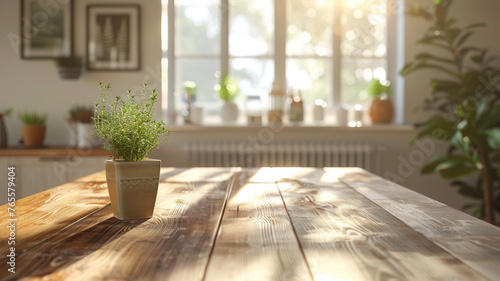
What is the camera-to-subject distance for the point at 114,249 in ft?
2.82

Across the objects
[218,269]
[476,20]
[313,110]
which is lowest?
[218,269]

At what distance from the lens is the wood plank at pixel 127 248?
2.39 ft

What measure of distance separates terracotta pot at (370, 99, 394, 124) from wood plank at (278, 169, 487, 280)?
2551 mm

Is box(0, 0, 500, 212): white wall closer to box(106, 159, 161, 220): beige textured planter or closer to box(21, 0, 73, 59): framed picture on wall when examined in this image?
box(21, 0, 73, 59): framed picture on wall

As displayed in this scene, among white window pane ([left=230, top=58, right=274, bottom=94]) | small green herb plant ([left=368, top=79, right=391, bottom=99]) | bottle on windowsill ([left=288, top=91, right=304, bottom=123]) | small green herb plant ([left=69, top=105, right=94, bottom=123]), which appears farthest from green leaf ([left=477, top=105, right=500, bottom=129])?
small green herb plant ([left=69, top=105, right=94, bottom=123])

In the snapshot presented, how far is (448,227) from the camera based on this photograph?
1036mm

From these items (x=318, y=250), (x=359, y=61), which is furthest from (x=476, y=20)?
(x=318, y=250)

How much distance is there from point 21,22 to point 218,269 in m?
3.67

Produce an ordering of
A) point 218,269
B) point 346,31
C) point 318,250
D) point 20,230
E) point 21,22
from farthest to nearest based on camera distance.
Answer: point 346,31, point 21,22, point 20,230, point 318,250, point 218,269

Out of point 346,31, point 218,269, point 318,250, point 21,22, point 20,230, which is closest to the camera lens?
point 218,269

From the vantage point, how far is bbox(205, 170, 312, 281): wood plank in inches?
28.7

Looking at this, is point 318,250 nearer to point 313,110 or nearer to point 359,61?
point 313,110

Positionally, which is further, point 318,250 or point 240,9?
point 240,9

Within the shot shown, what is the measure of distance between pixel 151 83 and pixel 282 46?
3.46 ft
